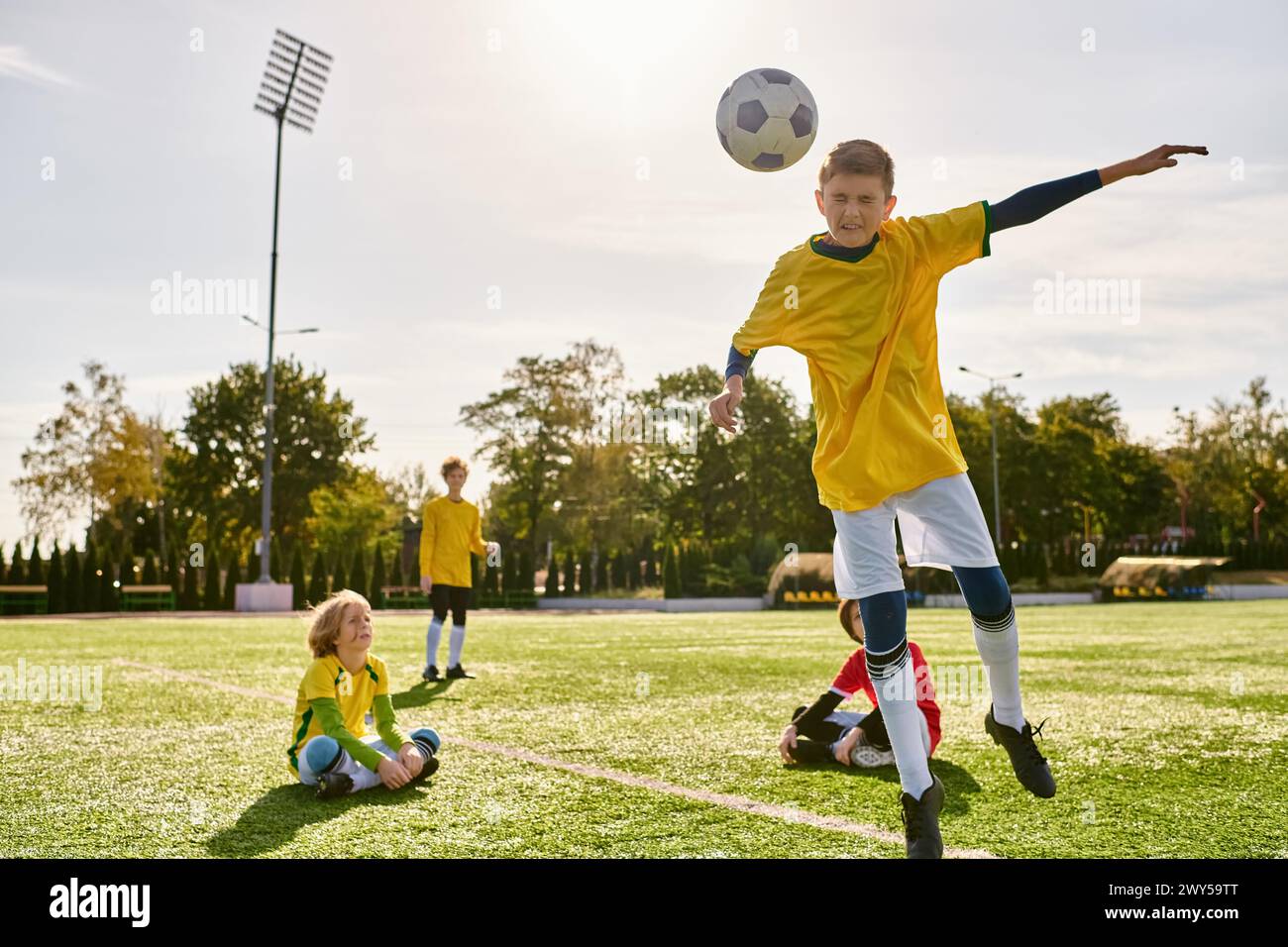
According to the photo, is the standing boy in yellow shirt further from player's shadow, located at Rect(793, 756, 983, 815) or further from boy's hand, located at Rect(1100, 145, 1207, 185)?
boy's hand, located at Rect(1100, 145, 1207, 185)

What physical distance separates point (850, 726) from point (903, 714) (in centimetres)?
193

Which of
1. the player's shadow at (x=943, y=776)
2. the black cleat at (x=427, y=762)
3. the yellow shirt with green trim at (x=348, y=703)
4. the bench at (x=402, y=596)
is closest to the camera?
the player's shadow at (x=943, y=776)

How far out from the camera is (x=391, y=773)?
5109 mm

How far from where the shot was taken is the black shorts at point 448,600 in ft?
37.3

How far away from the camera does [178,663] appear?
12.6m

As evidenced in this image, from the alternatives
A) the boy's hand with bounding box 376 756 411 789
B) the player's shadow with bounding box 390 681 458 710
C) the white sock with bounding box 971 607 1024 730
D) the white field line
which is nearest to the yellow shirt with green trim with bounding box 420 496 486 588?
the player's shadow with bounding box 390 681 458 710

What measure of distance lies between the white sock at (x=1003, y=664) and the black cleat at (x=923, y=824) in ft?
2.13

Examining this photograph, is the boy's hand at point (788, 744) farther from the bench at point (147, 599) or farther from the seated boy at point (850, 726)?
the bench at point (147, 599)

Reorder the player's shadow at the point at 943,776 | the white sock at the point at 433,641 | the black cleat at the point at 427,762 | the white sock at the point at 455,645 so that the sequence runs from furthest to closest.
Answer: the white sock at the point at 455,645
the white sock at the point at 433,641
the black cleat at the point at 427,762
the player's shadow at the point at 943,776

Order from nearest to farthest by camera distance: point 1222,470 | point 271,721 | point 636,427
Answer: point 271,721 < point 636,427 < point 1222,470

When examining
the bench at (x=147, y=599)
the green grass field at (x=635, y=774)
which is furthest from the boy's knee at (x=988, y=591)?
the bench at (x=147, y=599)
